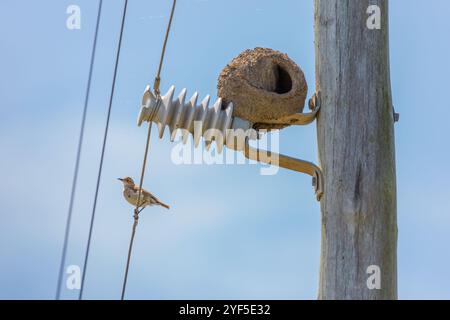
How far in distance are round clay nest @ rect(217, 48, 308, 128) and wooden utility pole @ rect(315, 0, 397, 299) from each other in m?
0.31

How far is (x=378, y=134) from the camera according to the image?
5617mm

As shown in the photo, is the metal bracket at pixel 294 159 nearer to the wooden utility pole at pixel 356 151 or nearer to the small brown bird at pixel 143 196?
the wooden utility pole at pixel 356 151

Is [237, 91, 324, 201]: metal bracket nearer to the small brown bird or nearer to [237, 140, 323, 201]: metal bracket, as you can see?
[237, 140, 323, 201]: metal bracket

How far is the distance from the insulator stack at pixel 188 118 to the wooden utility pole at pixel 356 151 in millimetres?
493

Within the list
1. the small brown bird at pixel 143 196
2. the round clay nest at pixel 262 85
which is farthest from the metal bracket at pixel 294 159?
the small brown bird at pixel 143 196

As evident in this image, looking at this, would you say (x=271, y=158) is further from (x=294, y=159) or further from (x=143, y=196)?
(x=143, y=196)

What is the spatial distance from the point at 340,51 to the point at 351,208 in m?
0.83

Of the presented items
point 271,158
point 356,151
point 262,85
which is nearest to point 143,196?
point 262,85

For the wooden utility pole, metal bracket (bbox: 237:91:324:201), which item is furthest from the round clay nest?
the wooden utility pole

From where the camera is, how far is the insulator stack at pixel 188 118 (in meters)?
5.82

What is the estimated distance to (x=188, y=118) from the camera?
5828 millimetres

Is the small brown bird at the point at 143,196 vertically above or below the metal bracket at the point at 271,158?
above

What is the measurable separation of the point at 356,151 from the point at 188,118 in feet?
2.86
